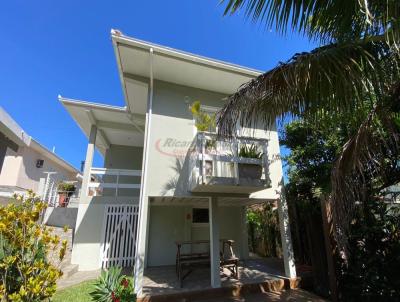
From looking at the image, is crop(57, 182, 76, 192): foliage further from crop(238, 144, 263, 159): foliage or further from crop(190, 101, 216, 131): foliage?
crop(238, 144, 263, 159): foliage

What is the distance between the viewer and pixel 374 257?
5988 millimetres

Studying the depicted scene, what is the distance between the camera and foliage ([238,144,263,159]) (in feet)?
25.1

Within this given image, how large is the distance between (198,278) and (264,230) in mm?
5672

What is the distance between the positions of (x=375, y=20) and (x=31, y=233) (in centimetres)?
560

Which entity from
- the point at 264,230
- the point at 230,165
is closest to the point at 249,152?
the point at 230,165

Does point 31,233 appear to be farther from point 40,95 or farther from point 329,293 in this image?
point 40,95

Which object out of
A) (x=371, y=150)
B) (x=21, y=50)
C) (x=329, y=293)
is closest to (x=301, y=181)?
(x=329, y=293)

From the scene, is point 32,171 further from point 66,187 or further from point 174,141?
point 174,141

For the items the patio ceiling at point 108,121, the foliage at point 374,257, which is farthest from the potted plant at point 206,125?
the patio ceiling at point 108,121

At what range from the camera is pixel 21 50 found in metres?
12.7

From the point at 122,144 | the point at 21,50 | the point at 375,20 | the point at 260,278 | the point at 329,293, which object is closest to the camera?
the point at 375,20

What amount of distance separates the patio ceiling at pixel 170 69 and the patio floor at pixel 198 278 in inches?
277

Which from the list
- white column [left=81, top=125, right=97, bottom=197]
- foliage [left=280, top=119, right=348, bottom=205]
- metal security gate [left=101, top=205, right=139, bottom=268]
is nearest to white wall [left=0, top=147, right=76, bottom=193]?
white column [left=81, top=125, right=97, bottom=197]

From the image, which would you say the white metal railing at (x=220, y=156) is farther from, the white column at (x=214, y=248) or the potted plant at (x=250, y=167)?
the white column at (x=214, y=248)
